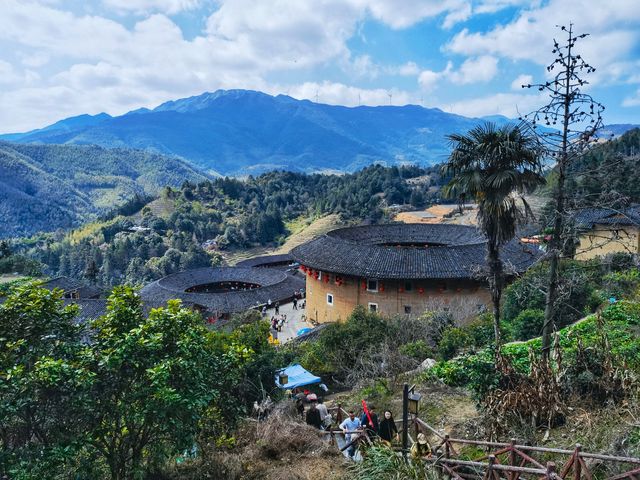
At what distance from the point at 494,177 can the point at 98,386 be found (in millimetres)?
10664

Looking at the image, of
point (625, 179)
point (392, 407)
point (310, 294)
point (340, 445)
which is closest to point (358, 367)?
point (392, 407)

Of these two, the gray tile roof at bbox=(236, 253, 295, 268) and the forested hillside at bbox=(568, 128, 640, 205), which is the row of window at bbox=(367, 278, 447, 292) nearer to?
the forested hillside at bbox=(568, 128, 640, 205)

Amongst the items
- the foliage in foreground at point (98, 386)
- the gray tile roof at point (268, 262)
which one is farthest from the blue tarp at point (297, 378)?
the gray tile roof at point (268, 262)

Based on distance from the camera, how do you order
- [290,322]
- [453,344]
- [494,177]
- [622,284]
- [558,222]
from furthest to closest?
[290,322], [622,284], [453,344], [494,177], [558,222]

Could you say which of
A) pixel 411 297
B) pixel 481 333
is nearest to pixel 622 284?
pixel 481 333

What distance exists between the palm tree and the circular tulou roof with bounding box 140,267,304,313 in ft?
84.8

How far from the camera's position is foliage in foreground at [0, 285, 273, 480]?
602cm

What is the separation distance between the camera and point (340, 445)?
9.43m

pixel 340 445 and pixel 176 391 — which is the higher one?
pixel 176 391

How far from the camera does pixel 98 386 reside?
673 cm

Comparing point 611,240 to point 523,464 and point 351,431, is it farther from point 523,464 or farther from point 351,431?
point 351,431

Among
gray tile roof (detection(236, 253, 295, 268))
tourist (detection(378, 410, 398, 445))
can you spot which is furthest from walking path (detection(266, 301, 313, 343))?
gray tile roof (detection(236, 253, 295, 268))

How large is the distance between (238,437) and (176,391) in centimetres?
297

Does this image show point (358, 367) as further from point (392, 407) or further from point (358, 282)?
point (358, 282)
